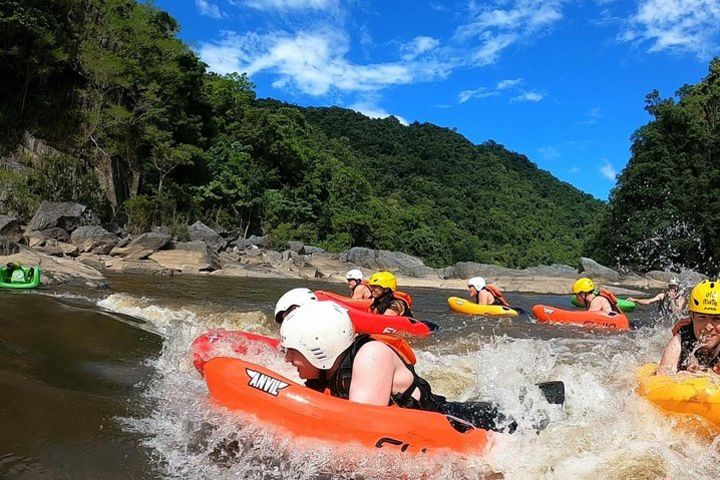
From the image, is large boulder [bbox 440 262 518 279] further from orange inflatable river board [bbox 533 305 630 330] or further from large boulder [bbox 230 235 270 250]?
orange inflatable river board [bbox 533 305 630 330]

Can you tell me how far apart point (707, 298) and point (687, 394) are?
0.83 m

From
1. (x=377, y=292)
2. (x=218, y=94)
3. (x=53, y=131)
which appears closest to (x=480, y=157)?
(x=218, y=94)

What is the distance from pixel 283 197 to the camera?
133 ft

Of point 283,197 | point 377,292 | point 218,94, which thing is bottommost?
point 377,292

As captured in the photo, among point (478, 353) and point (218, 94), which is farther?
point (218, 94)

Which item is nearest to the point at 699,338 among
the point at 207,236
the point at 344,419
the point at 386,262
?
the point at 344,419

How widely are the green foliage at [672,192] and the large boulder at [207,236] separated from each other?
25008 millimetres

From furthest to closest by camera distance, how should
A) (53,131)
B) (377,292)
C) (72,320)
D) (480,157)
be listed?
(480,157) → (53,131) → (377,292) → (72,320)

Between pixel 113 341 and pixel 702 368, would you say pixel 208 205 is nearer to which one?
pixel 113 341

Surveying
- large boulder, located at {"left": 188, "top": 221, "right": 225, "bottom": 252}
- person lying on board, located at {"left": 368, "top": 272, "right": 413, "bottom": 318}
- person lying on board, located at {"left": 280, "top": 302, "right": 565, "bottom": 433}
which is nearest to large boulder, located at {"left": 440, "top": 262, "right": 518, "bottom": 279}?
large boulder, located at {"left": 188, "top": 221, "right": 225, "bottom": 252}

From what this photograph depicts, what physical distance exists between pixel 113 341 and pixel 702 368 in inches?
252

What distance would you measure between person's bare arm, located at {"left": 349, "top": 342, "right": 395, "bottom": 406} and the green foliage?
3474 cm

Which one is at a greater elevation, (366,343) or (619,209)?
(619,209)

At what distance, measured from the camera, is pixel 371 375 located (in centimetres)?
382
